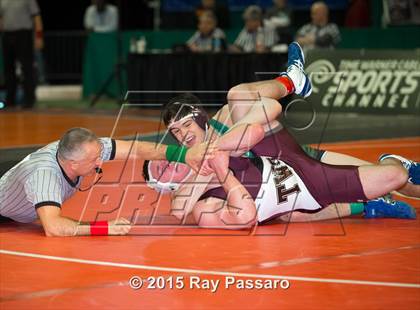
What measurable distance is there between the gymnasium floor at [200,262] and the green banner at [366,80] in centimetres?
741

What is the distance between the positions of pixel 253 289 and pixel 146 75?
12.8 meters

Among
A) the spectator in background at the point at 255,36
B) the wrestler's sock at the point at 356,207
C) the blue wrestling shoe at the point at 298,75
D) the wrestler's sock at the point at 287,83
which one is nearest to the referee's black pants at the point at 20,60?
the spectator in background at the point at 255,36

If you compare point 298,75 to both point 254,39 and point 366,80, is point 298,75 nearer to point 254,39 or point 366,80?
point 366,80

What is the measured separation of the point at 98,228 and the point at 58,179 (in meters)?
0.39

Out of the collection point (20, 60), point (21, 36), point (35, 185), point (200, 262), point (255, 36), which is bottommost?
point (20, 60)

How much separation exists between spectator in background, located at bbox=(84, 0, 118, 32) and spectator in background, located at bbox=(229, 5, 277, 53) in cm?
382

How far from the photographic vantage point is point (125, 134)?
13258 mm

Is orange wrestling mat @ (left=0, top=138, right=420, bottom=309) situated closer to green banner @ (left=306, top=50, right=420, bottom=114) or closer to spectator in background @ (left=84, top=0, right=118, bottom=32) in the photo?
green banner @ (left=306, top=50, right=420, bottom=114)

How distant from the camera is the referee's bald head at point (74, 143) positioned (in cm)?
655

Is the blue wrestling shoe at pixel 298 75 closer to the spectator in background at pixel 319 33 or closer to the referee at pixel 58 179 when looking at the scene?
the referee at pixel 58 179

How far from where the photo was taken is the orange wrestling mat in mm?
5035

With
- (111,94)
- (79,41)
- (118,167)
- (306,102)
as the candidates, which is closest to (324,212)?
(118,167)

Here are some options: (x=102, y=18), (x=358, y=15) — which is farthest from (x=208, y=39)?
(x=102, y=18)

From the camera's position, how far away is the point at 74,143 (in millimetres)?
6570
